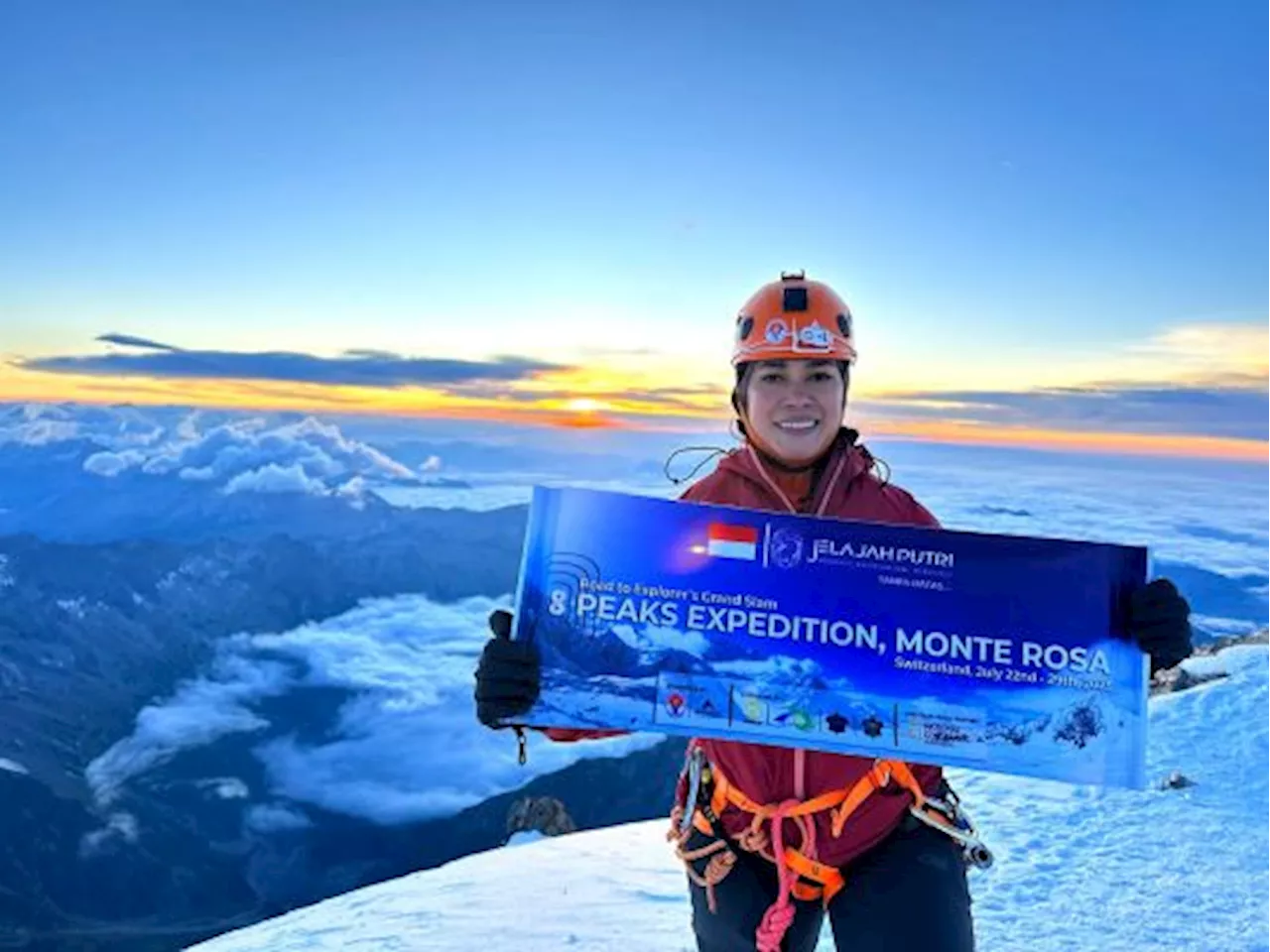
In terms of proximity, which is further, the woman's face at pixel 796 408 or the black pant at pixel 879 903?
the woman's face at pixel 796 408

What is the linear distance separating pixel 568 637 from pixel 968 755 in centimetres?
182

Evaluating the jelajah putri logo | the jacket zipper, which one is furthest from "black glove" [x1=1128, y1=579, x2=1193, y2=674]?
the jacket zipper

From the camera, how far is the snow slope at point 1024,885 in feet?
27.8

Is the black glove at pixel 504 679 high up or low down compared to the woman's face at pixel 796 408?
down

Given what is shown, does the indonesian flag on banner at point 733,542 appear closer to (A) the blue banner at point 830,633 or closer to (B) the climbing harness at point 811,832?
(A) the blue banner at point 830,633

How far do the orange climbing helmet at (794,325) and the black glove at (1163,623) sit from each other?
5.76 ft

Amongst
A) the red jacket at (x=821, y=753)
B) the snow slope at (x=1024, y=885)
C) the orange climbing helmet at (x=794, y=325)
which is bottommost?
the snow slope at (x=1024, y=885)

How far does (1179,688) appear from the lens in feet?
56.3

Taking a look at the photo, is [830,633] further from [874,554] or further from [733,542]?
[733,542]

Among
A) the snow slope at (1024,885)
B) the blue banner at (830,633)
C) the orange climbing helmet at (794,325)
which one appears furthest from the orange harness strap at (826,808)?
the snow slope at (1024,885)

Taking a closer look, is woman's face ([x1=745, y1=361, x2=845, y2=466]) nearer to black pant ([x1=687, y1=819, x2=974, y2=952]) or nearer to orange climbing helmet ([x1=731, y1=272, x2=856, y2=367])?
orange climbing helmet ([x1=731, y1=272, x2=856, y2=367])

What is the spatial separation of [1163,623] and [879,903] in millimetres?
1713

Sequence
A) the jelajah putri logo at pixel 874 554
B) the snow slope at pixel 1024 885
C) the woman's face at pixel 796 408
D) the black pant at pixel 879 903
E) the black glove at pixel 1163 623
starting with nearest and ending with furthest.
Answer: the black glove at pixel 1163 623, the black pant at pixel 879 903, the jelajah putri logo at pixel 874 554, the woman's face at pixel 796 408, the snow slope at pixel 1024 885

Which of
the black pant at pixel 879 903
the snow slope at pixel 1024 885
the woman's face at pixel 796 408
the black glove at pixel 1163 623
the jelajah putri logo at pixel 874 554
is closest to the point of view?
the black glove at pixel 1163 623
